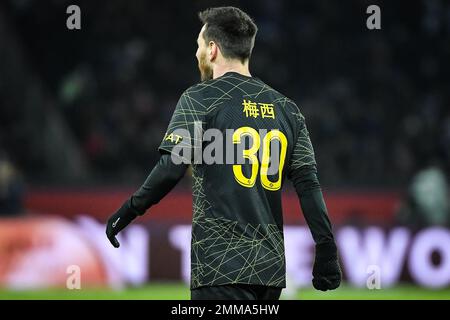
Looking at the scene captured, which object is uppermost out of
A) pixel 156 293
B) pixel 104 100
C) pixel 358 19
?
pixel 358 19

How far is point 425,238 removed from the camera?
12.5 meters

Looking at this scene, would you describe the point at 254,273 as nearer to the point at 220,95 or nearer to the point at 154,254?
the point at 220,95

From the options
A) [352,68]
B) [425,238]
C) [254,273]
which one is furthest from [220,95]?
[352,68]

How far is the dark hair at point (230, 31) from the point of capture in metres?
4.43

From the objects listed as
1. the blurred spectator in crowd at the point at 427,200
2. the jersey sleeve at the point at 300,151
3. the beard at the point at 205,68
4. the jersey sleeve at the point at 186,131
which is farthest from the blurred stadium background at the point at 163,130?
the jersey sleeve at the point at 186,131

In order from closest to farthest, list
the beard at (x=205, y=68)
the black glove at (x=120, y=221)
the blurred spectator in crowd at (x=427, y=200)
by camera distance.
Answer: the black glove at (x=120, y=221) < the beard at (x=205, y=68) < the blurred spectator in crowd at (x=427, y=200)

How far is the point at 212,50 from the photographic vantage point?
4.47m

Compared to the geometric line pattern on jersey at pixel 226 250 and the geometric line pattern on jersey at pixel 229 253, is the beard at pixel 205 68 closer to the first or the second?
the geometric line pattern on jersey at pixel 226 250

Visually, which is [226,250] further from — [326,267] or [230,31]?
[230,31]

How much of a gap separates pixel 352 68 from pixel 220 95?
1289 centimetres

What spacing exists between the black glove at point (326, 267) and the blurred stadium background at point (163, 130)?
6.63 m

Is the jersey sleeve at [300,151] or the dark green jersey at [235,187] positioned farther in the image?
the jersey sleeve at [300,151]

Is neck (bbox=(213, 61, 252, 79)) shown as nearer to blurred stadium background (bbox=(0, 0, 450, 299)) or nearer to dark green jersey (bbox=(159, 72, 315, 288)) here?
dark green jersey (bbox=(159, 72, 315, 288))

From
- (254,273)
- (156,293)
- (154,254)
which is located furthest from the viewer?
(154,254)
